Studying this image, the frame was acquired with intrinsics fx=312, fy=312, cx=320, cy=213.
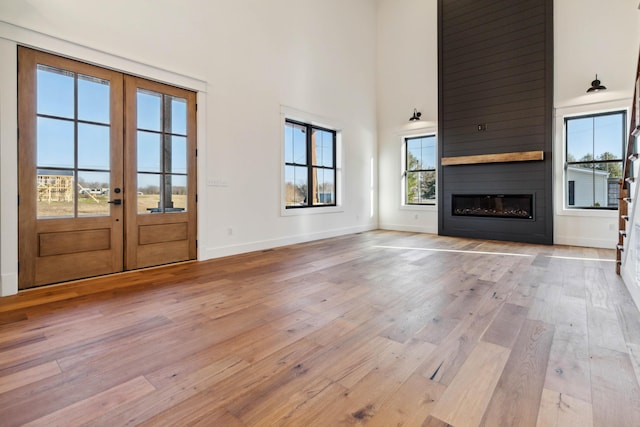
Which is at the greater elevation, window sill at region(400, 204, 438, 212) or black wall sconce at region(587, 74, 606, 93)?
black wall sconce at region(587, 74, 606, 93)

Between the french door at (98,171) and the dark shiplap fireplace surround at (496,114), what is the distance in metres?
5.14

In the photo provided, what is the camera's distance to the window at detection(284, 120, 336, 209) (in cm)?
578

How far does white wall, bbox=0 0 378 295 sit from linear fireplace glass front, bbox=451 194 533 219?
207 cm

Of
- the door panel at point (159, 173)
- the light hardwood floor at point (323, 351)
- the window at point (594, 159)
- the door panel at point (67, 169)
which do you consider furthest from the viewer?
the window at point (594, 159)

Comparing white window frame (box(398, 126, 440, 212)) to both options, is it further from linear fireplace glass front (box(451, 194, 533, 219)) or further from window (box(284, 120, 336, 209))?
window (box(284, 120, 336, 209))

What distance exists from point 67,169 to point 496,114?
6.81 m

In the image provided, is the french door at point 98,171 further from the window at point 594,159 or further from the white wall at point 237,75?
the window at point 594,159

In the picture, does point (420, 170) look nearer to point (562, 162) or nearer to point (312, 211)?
point (562, 162)

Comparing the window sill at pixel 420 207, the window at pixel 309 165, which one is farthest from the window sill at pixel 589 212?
the window at pixel 309 165

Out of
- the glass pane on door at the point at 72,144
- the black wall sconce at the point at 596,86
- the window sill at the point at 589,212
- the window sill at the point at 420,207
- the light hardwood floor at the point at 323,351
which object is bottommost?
the light hardwood floor at the point at 323,351

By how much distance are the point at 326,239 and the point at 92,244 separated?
383cm

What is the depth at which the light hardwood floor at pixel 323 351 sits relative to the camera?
4.28 ft

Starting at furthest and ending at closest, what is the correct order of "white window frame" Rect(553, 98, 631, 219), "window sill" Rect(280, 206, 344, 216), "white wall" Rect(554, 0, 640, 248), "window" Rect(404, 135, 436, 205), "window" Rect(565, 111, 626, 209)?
"window" Rect(404, 135, 436, 205), "window sill" Rect(280, 206, 344, 216), "white window frame" Rect(553, 98, 631, 219), "window" Rect(565, 111, 626, 209), "white wall" Rect(554, 0, 640, 248)

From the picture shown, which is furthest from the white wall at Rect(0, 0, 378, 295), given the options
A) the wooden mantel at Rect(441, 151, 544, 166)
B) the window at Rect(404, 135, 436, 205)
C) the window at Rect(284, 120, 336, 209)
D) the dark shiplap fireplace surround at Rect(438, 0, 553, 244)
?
the wooden mantel at Rect(441, 151, 544, 166)
